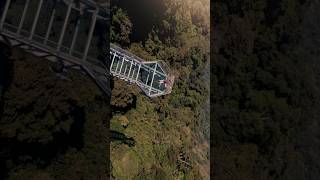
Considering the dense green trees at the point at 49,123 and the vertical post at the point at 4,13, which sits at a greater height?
the vertical post at the point at 4,13

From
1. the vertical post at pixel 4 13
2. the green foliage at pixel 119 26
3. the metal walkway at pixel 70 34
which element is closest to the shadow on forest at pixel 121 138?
the metal walkway at pixel 70 34

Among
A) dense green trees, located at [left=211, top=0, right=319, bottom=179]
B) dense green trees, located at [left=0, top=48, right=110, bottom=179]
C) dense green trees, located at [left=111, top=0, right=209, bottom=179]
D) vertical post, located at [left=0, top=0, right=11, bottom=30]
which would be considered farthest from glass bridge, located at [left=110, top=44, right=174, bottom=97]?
vertical post, located at [left=0, top=0, right=11, bottom=30]

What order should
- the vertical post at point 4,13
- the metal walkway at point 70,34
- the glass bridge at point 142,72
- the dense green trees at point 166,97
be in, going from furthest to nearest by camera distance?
the dense green trees at point 166,97 < the glass bridge at point 142,72 < the metal walkway at point 70,34 < the vertical post at point 4,13

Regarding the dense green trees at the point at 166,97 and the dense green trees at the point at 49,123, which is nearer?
the dense green trees at the point at 49,123

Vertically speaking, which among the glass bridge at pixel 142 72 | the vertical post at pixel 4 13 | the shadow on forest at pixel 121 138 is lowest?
the shadow on forest at pixel 121 138

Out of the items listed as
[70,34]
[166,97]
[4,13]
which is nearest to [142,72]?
[166,97]

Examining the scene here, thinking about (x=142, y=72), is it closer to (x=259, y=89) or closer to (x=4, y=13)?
(x=4, y=13)

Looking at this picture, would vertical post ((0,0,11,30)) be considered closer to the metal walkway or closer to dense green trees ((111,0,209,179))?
the metal walkway

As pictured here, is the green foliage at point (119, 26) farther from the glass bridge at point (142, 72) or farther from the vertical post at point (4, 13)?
the vertical post at point (4, 13)

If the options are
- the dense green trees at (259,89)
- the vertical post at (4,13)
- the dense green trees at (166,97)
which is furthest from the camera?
the dense green trees at (259,89)
